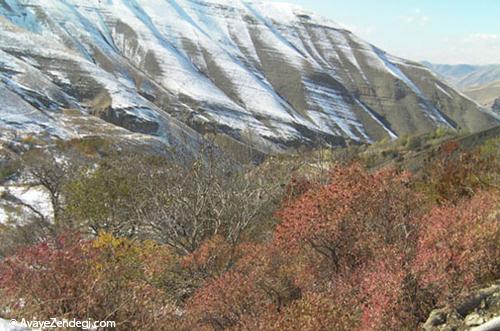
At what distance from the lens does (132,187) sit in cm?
4638

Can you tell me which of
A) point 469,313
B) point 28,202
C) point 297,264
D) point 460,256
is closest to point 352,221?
point 297,264

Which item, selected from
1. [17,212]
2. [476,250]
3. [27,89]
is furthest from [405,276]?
[27,89]

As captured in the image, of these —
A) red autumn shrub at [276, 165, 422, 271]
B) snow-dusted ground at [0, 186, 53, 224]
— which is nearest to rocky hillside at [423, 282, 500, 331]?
red autumn shrub at [276, 165, 422, 271]

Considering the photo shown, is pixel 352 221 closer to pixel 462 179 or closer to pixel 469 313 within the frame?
pixel 469 313

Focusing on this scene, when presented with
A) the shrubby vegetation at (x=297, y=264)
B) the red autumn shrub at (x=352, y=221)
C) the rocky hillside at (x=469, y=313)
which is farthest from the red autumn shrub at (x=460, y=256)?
the red autumn shrub at (x=352, y=221)

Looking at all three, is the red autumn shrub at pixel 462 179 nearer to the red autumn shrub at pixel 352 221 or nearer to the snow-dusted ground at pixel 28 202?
the red autumn shrub at pixel 352 221

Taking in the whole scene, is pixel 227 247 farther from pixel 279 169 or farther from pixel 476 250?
pixel 279 169

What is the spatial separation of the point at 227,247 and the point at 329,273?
7227 mm

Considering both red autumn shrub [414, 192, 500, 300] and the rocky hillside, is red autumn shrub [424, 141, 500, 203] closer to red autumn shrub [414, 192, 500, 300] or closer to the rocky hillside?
red autumn shrub [414, 192, 500, 300]

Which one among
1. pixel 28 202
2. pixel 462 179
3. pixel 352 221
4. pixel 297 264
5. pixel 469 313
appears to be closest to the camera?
pixel 469 313

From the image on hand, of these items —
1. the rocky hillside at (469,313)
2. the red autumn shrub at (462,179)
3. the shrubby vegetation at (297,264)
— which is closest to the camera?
the rocky hillside at (469,313)

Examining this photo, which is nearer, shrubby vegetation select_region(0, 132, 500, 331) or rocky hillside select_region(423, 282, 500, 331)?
rocky hillside select_region(423, 282, 500, 331)

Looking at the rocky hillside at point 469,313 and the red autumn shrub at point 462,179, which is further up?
the rocky hillside at point 469,313

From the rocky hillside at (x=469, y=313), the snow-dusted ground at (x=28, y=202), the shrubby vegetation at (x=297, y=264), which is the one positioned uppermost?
the rocky hillside at (x=469, y=313)
